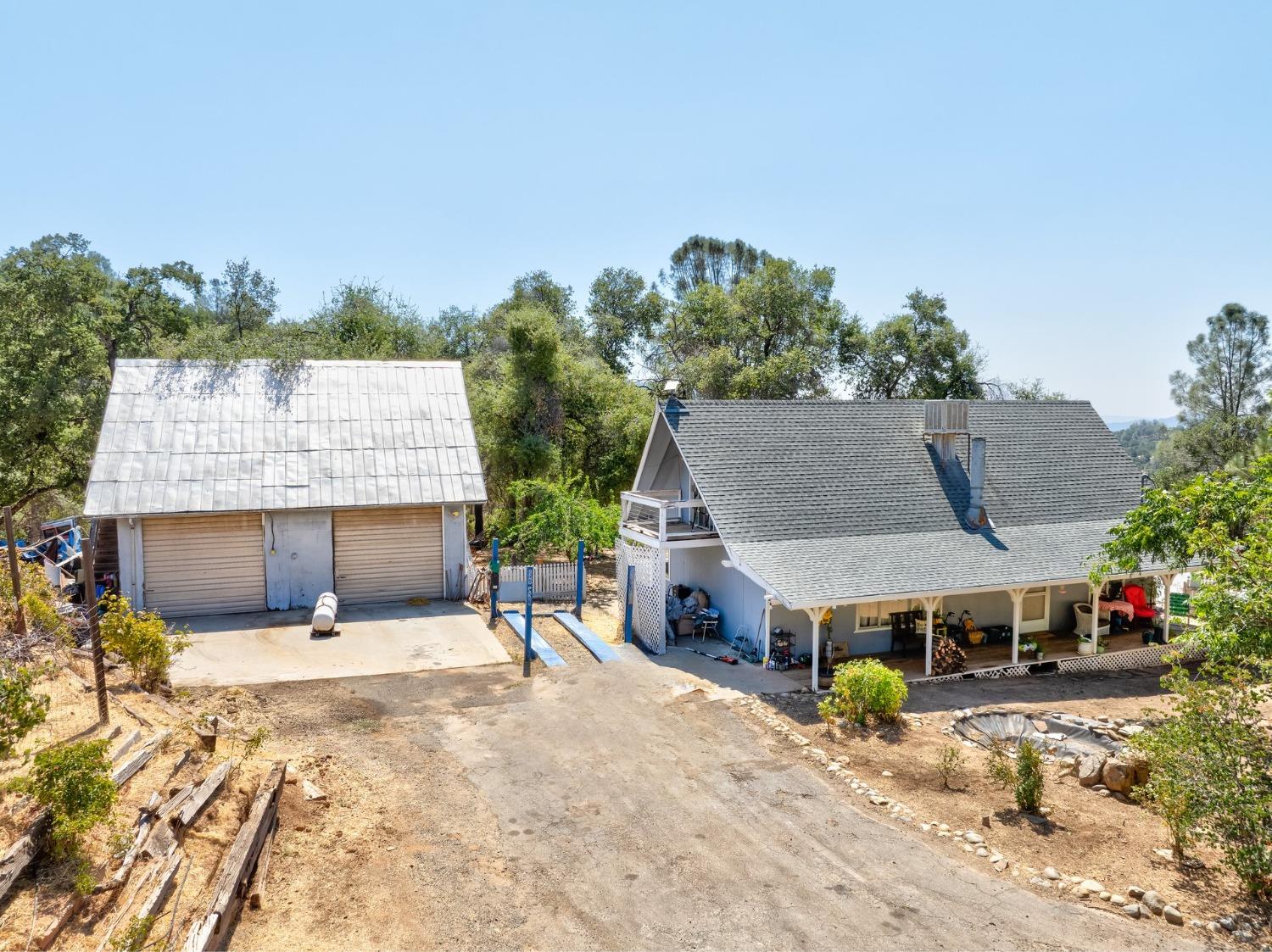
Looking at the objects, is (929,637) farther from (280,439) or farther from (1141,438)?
(1141,438)

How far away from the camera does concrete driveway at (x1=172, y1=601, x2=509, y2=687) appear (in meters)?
14.5

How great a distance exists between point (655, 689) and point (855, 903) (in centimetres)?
664

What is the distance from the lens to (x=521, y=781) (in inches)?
403

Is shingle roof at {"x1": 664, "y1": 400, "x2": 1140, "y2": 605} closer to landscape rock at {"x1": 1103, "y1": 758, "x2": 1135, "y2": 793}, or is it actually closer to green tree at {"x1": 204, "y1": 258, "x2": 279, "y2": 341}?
landscape rock at {"x1": 1103, "y1": 758, "x2": 1135, "y2": 793}

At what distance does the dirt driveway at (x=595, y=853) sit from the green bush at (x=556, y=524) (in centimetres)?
968

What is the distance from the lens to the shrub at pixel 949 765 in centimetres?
1048

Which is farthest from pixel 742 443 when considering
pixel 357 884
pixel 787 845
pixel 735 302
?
pixel 735 302

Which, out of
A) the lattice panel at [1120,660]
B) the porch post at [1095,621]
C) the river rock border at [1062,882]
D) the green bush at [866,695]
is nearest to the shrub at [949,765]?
the river rock border at [1062,882]

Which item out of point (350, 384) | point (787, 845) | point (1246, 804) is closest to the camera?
point (1246, 804)

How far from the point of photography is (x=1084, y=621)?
1706 cm

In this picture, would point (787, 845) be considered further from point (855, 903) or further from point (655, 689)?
point (655, 689)

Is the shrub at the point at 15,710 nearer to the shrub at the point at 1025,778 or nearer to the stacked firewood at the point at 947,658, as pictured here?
the shrub at the point at 1025,778

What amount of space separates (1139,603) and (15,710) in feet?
65.2

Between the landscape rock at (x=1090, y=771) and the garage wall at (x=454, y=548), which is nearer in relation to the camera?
the landscape rock at (x=1090, y=771)
